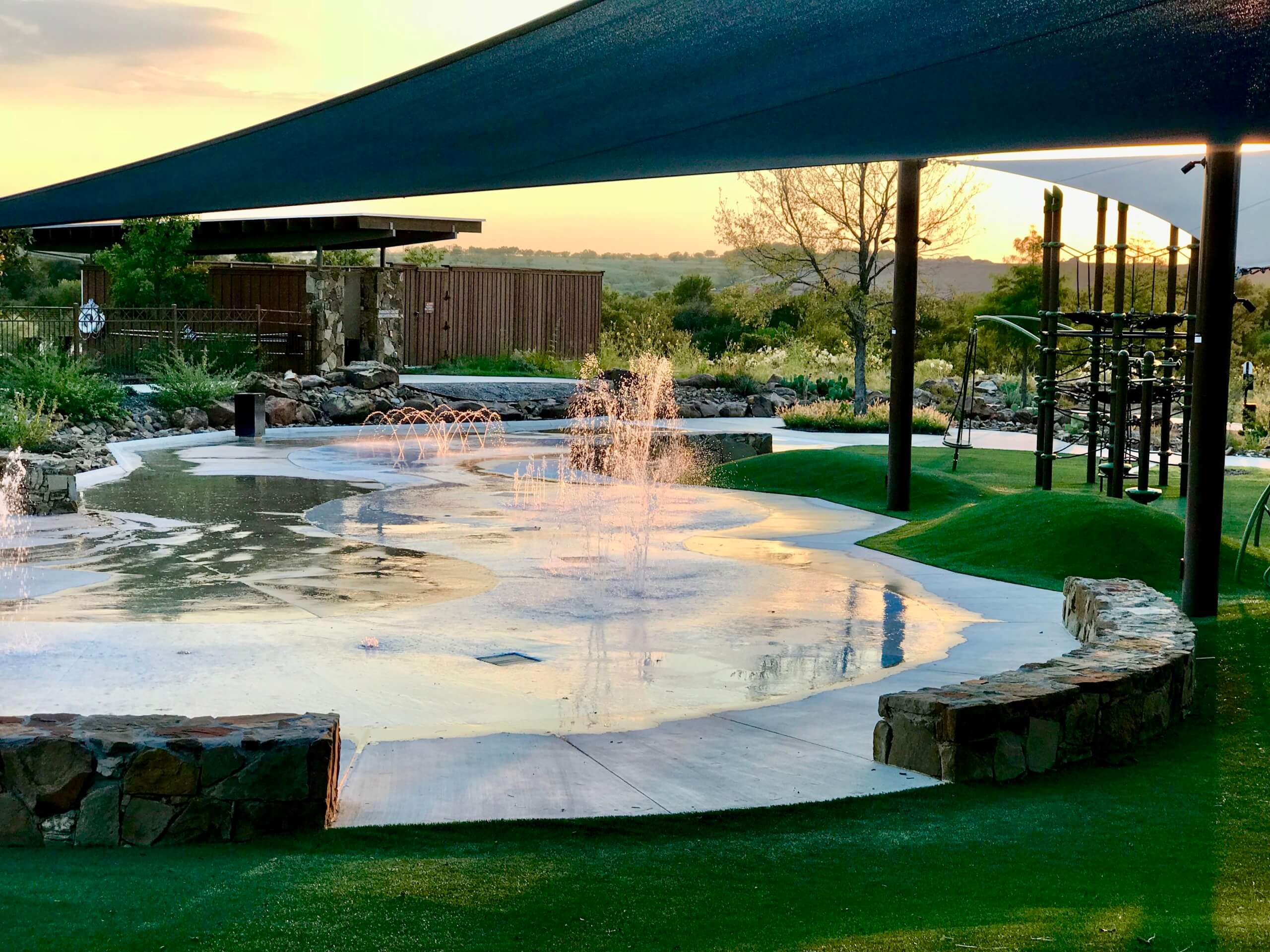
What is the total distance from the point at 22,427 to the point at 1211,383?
41.4ft

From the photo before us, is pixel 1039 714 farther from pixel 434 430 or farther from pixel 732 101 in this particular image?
pixel 434 430

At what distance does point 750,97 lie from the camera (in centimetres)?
402

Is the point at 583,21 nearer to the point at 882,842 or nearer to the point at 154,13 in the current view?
the point at 882,842

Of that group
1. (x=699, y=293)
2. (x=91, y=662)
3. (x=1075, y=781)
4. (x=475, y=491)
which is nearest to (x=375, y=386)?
(x=475, y=491)

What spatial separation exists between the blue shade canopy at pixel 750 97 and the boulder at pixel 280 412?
1924cm

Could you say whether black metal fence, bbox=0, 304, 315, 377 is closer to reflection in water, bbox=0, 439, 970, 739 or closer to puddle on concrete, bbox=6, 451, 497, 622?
puddle on concrete, bbox=6, 451, 497, 622

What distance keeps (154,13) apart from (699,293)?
3943cm

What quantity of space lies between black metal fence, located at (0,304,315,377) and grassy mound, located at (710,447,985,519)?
42.8 ft

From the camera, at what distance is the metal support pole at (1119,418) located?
13289 millimetres

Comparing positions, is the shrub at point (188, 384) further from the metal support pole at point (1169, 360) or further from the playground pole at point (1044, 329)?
the metal support pole at point (1169, 360)

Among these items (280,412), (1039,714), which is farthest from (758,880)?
(280,412)

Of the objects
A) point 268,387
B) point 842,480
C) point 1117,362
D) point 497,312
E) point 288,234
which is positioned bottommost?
point 842,480

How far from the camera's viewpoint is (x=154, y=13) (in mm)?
19656

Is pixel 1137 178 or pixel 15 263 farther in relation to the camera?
pixel 15 263
